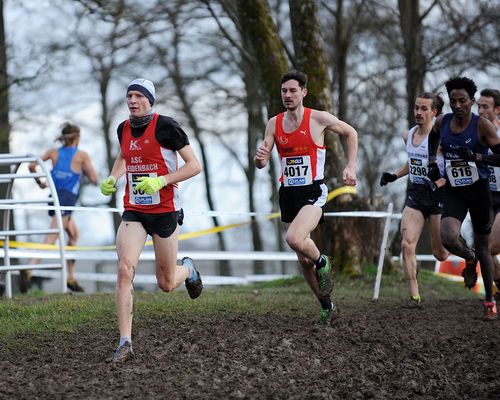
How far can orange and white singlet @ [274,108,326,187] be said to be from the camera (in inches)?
341

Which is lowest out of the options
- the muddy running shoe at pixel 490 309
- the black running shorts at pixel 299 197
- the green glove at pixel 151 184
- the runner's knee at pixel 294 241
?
the muddy running shoe at pixel 490 309

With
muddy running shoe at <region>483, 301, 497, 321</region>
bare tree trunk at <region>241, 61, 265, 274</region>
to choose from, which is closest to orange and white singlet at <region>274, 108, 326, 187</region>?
muddy running shoe at <region>483, 301, 497, 321</region>

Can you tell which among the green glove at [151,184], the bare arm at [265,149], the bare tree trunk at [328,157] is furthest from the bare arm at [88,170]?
the green glove at [151,184]

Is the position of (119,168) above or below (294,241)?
above

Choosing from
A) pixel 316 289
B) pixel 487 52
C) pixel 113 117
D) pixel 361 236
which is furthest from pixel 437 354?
pixel 113 117

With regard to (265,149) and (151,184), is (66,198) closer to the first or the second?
(265,149)

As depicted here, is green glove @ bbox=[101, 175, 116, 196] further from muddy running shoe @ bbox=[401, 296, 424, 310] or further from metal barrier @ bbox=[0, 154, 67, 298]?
muddy running shoe @ bbox=[401, 296, 424, 310]

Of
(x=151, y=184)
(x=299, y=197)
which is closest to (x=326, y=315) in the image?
(x=299, y=197)

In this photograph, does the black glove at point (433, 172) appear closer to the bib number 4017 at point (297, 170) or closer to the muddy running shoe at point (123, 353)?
the bib number 4017 at point (297, 170)

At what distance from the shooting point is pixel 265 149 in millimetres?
8461

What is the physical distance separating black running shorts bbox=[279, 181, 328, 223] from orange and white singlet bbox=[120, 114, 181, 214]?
169 centimetres

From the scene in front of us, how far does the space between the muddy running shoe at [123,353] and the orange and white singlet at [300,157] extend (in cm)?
250

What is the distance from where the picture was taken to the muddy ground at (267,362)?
6.35 metres

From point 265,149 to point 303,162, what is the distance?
427mm
